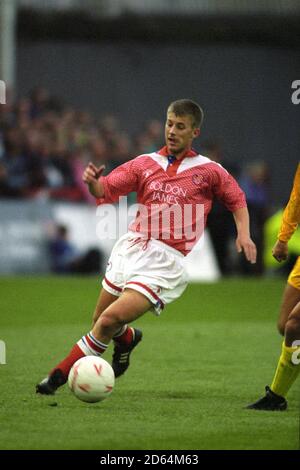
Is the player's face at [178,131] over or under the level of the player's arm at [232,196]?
over

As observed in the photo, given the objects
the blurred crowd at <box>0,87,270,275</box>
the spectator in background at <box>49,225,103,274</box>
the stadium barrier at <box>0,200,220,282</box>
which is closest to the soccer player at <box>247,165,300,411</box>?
the stadium barrier at <box>0,200,220,282</box>

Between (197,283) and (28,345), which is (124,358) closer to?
(28,345)

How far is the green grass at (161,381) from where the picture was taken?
23.4 feet

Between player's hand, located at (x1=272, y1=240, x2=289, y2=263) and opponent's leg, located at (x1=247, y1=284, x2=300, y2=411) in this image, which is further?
player's hand, located at (x1=272, y1=240, x2=289, y2=263)

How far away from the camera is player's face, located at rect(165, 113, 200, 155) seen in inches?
350

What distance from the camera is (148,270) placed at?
8758 mm

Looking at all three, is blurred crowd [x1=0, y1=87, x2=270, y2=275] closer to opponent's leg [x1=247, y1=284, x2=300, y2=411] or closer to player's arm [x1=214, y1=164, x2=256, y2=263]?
player's arm [x1=214, y1=164, x2=256, y2=263]

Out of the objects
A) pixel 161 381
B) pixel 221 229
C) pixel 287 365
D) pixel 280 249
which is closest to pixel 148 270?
pixel 280 249

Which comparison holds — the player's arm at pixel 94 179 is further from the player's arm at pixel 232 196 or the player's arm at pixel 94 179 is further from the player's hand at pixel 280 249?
the player's hand at pixel 280 249

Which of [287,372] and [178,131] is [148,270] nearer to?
[178,131]

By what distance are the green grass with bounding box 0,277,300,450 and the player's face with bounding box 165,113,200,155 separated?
1.92 meters

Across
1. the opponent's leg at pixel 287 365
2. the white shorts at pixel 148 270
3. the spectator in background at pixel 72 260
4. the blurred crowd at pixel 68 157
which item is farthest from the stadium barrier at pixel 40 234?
the opponent's leg at pixel 287 365

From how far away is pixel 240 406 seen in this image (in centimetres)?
851

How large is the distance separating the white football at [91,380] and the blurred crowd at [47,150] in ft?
41.2
